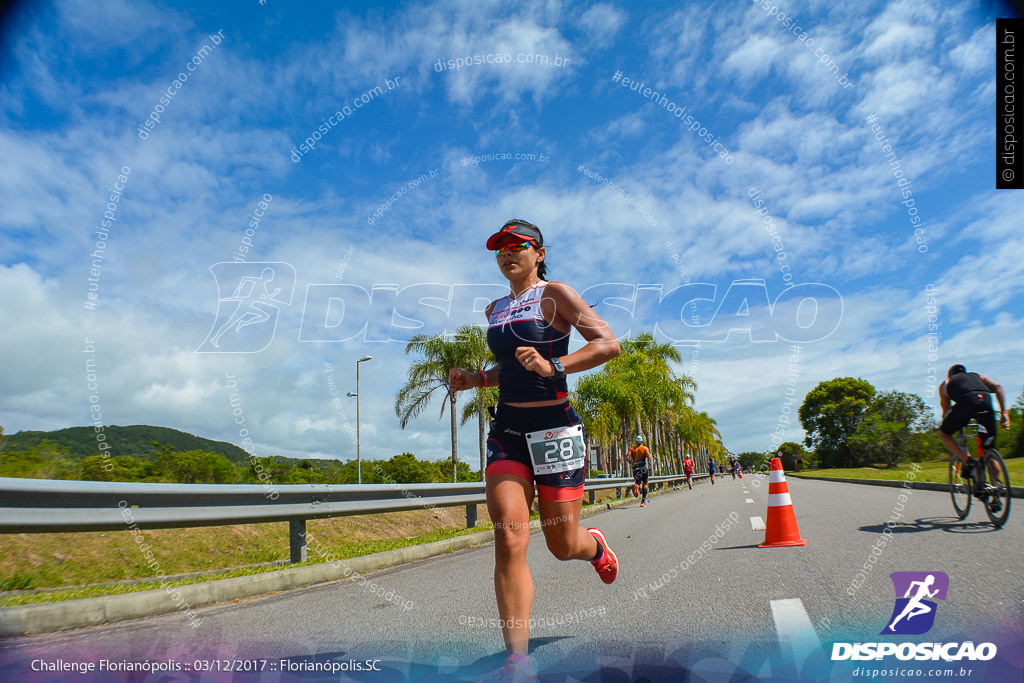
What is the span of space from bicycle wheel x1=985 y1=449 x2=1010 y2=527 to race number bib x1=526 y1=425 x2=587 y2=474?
5.58m

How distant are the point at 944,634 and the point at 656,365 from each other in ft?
145

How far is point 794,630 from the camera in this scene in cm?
309

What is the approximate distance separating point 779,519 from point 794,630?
3.88 m

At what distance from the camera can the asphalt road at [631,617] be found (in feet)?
9.25

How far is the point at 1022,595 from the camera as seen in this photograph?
11.3ft

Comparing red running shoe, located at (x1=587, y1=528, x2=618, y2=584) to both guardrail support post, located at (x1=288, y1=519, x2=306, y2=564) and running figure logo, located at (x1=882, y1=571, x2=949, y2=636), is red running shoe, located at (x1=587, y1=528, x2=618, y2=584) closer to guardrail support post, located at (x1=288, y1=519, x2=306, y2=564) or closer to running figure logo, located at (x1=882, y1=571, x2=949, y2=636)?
running figure logo, located at (x1=882, y1=571, x2=949, y2=636)

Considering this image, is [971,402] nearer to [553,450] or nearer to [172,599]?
[553,450]

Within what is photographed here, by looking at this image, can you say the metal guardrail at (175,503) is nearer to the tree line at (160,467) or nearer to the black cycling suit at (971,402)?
the tree line at (160,467)

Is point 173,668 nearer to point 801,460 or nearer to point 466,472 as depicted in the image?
point 466,472

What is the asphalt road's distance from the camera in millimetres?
2818

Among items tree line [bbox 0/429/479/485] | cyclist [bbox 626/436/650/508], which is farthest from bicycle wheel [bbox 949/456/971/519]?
cyclist [bbox 626/436/650/508]

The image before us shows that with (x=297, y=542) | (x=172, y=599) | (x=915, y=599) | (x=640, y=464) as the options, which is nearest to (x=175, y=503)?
(x=172, y=599)

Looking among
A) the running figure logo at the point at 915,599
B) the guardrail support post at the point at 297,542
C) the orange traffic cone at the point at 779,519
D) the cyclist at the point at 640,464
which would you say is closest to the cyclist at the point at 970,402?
the orange traffic cone at the point at 779,519

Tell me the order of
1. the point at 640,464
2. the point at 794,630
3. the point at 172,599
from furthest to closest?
the point at 640,464
the point at 172,599
the point at 794,630
